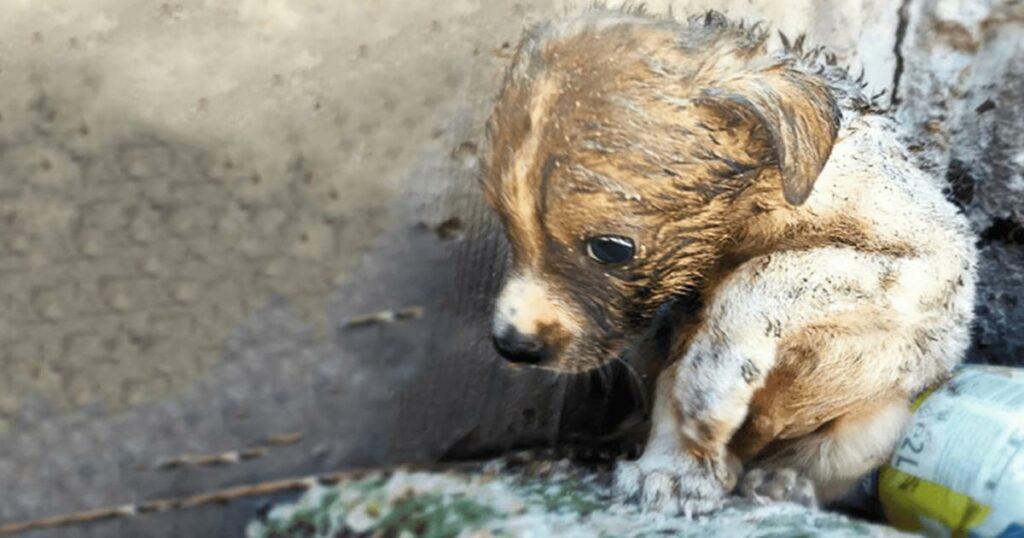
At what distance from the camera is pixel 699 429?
1424 millimetres

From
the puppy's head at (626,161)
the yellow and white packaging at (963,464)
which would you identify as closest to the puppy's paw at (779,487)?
the yellow and white packaging at (963,464)

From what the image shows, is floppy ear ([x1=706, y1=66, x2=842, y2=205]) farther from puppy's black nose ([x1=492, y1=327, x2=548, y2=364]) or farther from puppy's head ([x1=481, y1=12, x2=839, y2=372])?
puppy's black nose ([x1=492, y1=327, x2=548, y2=364])

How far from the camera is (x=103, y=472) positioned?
158 cm

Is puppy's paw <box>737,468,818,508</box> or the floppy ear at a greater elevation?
the floppy ear

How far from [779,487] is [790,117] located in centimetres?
54

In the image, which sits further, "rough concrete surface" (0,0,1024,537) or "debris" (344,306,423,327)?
"debris" (344,306,423,327)

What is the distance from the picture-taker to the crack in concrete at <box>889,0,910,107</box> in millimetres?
1913

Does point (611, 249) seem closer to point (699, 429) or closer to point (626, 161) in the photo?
point (626, 161)

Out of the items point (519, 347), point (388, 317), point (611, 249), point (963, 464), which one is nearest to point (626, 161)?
point (611, 249)

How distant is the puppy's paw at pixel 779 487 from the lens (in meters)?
1.51

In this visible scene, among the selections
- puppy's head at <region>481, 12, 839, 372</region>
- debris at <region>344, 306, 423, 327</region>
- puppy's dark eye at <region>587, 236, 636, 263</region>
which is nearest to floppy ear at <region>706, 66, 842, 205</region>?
puppy's head at <region>481, 12, 839, 372</region>

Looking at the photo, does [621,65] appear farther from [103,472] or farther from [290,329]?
[103,472]

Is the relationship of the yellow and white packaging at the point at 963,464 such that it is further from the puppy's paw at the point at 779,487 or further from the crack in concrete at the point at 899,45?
the crack in concrete at the point at 899,45

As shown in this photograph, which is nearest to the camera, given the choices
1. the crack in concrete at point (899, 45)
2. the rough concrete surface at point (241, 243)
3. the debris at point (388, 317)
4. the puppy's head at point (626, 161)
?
the puppy's head at point (626, 161)
